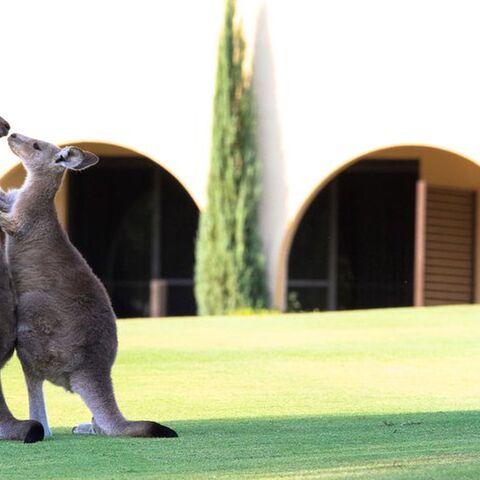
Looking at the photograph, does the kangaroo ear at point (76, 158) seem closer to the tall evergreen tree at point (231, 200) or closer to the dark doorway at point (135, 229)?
the tall evergreen tree at point (231, 200)

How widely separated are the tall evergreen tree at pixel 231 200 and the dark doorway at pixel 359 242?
91.5 inches

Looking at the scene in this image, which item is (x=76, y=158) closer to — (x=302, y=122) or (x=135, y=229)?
(x=302, y=122)

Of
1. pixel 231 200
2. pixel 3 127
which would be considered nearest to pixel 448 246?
pixel 231 200

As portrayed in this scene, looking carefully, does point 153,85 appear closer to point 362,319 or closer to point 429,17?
point 429,17

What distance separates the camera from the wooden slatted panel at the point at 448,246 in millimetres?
21578

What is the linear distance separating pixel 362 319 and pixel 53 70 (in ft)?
21.3

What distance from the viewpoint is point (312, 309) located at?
23156mm

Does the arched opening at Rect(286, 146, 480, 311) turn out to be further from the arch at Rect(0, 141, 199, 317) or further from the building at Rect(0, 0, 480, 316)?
the arch at Rect(0, 141, 199, 317)

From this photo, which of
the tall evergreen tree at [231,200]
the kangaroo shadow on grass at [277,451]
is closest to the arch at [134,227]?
the tall evergreen tree at [231,200]

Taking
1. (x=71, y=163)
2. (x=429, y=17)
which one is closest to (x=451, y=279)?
(x=429, y=17)

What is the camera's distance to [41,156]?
346 inches

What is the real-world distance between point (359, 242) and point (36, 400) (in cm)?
1575

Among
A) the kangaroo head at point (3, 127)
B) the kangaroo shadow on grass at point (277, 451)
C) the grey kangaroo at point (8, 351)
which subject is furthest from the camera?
the kangaroo head at point (3, 127)

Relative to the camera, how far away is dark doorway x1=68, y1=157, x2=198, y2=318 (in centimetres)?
2403
